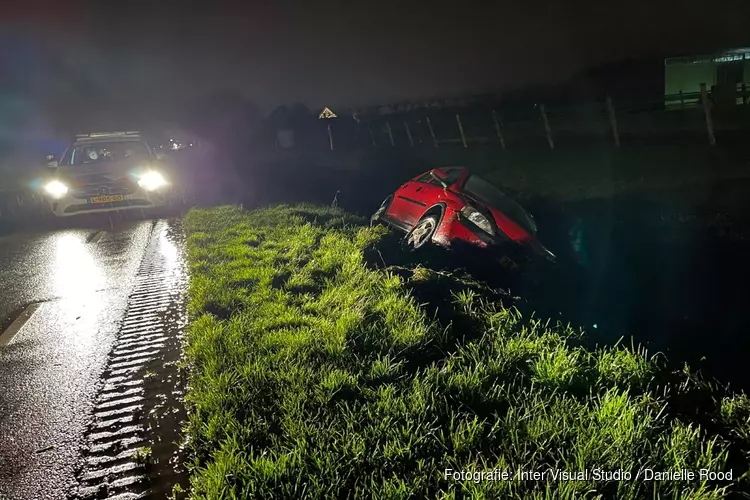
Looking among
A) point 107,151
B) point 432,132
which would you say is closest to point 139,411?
point 107,151

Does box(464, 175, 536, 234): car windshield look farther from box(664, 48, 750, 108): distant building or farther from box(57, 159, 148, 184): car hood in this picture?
box(664, 48, 750, 108): distant building

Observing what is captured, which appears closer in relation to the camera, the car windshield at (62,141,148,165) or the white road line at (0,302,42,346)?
the white road line at (0,302,42,346)

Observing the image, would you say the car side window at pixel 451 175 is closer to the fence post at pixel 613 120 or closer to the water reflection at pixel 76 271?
the water reflection at pixel 76 271

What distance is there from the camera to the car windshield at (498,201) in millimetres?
7734

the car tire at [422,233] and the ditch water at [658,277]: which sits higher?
the car tire at [422,233]

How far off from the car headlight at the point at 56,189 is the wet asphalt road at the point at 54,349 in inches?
83.0

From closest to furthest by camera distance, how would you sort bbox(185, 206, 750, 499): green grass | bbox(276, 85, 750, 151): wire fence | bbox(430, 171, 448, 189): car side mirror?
bbox(185, 206, 750, 499): green grass
bbox(430, 171, 448, 189): car side mirror
bbox(276, 85, 750, 151): wire fence

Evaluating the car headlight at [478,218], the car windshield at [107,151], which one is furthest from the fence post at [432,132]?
the car headlight at [478,218]

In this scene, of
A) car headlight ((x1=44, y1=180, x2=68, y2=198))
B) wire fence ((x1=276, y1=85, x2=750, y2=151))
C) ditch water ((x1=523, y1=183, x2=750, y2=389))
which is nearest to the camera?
ditch water ((x1=523, y1=183, x2=750, y2=389))

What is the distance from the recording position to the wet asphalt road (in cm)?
318

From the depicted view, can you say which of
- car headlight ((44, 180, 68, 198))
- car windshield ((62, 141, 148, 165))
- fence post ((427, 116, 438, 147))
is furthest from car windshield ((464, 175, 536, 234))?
fence post ((427, 116, 438, 147))

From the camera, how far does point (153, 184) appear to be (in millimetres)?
12375

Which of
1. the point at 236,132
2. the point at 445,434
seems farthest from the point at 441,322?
the point at 236,132

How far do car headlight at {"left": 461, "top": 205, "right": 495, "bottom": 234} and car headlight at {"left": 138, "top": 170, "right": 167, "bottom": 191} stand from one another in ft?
27.5
